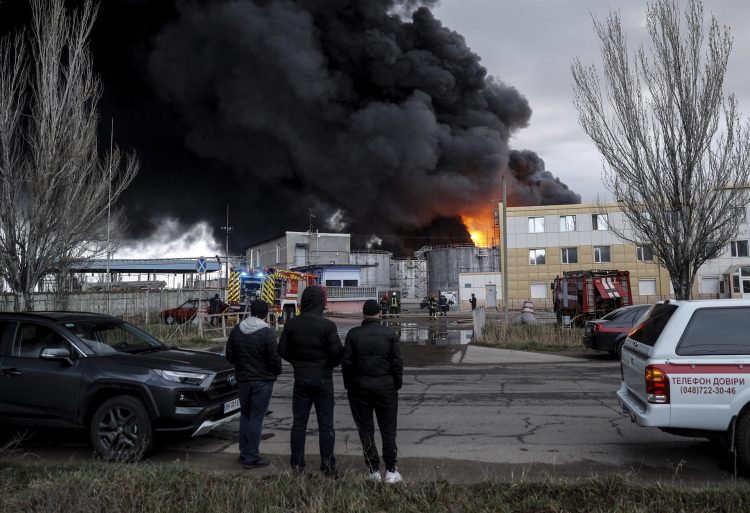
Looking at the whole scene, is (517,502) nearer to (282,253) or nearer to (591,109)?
(591,109)

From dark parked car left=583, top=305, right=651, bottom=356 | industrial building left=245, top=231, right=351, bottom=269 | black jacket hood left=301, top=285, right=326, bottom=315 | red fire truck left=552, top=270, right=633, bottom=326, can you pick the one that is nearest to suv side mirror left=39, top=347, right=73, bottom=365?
black jacket hood left=301, top=285, right=326, bottom=315

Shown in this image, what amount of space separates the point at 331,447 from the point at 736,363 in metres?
3.72

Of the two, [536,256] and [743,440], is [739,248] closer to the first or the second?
[536,256]

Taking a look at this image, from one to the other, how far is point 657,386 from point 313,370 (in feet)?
10.4

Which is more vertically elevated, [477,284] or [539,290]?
[477,284]

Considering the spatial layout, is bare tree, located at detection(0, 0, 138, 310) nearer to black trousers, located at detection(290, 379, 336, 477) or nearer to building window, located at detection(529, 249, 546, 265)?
black trousers, located at detection(290, 379, 336, 477)

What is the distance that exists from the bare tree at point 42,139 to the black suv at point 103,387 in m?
8.38

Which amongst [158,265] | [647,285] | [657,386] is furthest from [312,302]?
[158,265]

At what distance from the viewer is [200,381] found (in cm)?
599

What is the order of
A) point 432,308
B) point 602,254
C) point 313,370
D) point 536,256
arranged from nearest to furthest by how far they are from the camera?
point 313,370 → point 432,308 → point 602,254 → point 536,256

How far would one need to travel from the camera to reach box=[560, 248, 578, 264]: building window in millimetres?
47156

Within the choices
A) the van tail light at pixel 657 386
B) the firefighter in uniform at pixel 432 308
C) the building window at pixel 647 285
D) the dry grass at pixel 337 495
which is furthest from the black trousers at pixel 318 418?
the building window at pixel 647 285

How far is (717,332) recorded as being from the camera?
529cm

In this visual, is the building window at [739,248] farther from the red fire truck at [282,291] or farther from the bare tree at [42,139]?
the bare tree at [42,139]
